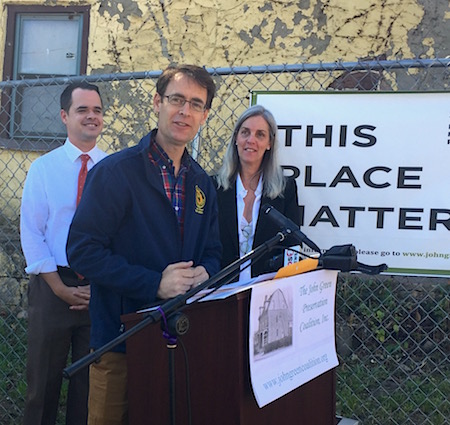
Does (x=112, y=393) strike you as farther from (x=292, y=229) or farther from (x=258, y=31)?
(x=258, y=31)

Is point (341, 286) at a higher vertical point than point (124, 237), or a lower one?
lower

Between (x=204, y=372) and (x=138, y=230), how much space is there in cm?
67

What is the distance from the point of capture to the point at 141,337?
2.03m

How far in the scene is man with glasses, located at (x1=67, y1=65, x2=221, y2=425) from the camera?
7.34 ft

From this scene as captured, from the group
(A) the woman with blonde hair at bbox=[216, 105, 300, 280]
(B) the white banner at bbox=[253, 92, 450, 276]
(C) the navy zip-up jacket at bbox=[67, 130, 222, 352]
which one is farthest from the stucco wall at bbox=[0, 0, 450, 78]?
(C) the navy zip-up jacket at bbox=[67, 130, 222, 352]

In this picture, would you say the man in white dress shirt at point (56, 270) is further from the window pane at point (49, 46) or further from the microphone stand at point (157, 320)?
the window pane at point (49, 46)

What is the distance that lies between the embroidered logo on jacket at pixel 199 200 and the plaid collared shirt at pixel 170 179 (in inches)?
2.6

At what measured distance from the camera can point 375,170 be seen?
3.26 m

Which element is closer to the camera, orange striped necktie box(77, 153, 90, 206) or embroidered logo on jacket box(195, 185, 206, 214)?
embroidered logo on jacket box(195, 185, 206, 214)

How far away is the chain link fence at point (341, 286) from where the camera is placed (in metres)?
4.32

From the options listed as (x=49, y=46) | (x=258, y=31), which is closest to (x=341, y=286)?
(x=258, y=31)

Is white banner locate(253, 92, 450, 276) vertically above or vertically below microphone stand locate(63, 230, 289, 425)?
above

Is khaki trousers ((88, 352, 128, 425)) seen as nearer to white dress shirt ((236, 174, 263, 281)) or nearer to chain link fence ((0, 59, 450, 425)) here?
white dress shirt ((236, 174, 263, 281))

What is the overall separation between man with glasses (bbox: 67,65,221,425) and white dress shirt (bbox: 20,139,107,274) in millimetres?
967
